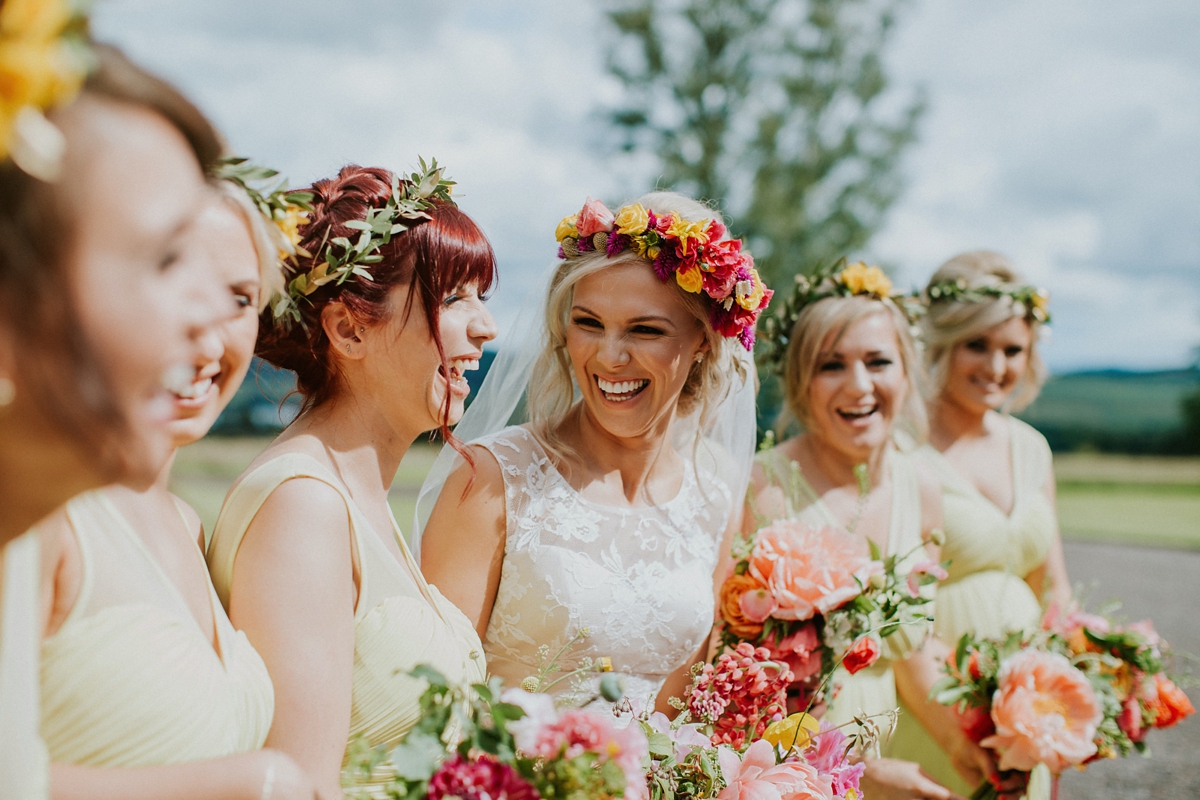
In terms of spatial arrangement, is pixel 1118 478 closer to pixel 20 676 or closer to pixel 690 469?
pixel 690 469

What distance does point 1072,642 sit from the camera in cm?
359

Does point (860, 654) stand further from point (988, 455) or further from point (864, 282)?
point (988, 455)

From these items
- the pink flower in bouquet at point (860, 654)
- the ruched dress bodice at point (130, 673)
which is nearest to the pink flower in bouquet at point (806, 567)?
the pink flower in bouquet at point (860, 654)

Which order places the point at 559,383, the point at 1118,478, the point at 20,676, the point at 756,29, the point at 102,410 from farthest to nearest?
1. the point at 1118,478
2. the point at 756,29
3. the point at 559,383
4. the point at 20,676
5. the point at 102,410

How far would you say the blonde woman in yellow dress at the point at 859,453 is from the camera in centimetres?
367

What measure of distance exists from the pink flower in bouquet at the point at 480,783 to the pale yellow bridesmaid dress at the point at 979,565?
317 centimetres

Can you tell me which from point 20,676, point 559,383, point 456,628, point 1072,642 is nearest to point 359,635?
point 456,628

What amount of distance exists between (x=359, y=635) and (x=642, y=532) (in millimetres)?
1263

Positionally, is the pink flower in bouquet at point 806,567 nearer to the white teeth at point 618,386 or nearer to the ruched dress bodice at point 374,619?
the white teeth at point 618,386

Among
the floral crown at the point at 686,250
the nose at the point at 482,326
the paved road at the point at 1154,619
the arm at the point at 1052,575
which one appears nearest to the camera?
the nose at the point at 482,326

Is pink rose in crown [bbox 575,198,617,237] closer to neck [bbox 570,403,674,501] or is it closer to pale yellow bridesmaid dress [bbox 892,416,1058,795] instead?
neck [bbox 570,403,674,501]

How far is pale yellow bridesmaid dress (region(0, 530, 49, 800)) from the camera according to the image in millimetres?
1069

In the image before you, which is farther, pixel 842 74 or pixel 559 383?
pixel 842 74

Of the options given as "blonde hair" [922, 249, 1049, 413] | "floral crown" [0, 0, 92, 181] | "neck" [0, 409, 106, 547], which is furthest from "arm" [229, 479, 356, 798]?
"blonde hair" [922, 249, 1049, 413]
